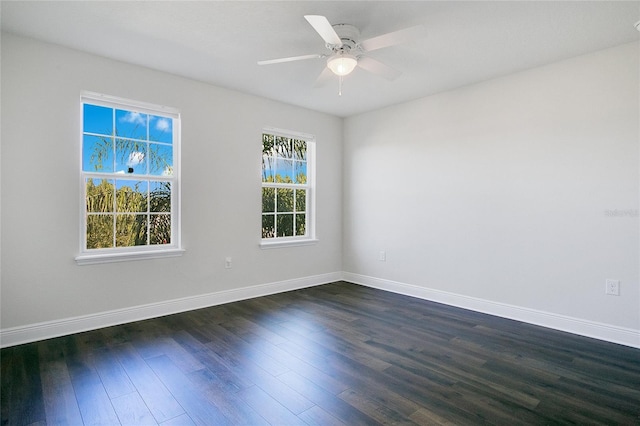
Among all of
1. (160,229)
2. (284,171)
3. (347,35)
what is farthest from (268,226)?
(347,35)

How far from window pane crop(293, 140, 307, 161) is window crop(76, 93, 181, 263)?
67.6 inches

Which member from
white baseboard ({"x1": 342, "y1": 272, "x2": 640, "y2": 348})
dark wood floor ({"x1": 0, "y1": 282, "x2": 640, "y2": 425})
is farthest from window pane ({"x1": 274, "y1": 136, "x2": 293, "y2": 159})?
dark wood floor ({"x1": 0, "y1": 282, "x2": 640, "y2": 425})

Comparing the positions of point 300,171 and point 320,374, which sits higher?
point 300,171

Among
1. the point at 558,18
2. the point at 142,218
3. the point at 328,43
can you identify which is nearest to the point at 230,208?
the point at 142,218

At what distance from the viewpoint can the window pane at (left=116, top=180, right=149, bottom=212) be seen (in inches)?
136

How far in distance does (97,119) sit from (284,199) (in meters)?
2.39

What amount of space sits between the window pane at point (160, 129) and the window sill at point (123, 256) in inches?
48.4

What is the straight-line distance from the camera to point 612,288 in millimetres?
2986

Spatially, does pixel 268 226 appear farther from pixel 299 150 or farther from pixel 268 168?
pixel 299 150

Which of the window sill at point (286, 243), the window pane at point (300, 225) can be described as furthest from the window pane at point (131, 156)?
the window pane at point (300, 225)

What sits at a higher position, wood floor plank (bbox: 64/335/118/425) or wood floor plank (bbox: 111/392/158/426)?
wood floor plank (bbox: 64/335/118/425)

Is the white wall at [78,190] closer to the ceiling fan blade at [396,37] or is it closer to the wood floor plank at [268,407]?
the wood floor plank at [268,407]

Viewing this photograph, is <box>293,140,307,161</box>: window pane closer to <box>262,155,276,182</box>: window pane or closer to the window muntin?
<box>262,155,276,182</box>: window pane

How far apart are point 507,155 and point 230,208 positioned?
3.23 meters
